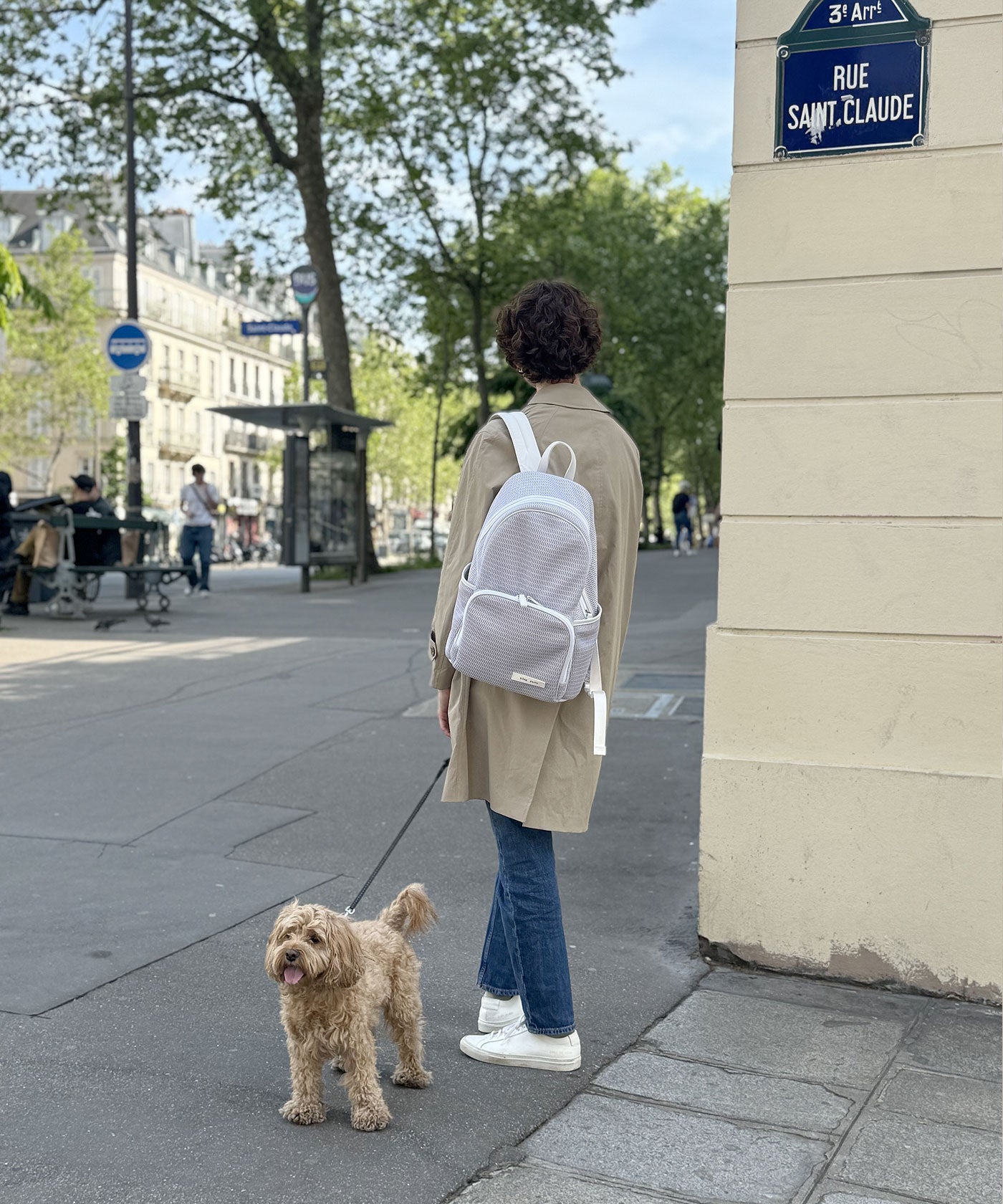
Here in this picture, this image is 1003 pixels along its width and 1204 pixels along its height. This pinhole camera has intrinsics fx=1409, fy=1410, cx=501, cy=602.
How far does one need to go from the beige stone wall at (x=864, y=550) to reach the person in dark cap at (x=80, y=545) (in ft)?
41.0

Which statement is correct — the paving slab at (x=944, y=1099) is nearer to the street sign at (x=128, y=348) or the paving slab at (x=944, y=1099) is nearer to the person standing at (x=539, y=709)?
the person standing at (x=539, y=709)

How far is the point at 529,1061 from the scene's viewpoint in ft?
12.4

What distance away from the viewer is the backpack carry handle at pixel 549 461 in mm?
3598

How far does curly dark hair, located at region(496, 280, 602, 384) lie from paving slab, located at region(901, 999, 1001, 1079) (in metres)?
2.15

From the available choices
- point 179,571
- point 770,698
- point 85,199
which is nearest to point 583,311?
point 770,698

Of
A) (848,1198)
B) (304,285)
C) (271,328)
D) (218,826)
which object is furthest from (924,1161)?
(304,285)

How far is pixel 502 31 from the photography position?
25594 mm

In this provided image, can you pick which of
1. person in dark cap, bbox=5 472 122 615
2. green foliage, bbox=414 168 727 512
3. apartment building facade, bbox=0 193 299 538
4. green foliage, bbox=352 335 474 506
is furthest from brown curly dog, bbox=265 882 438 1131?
apartment building facade, bbox=0 193 299 538

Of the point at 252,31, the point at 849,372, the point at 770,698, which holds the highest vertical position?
the point at 252,31

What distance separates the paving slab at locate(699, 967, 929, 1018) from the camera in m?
4.37

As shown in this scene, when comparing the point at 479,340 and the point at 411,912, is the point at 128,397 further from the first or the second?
the point at 411,912

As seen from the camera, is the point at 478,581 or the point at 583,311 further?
the point at 583,311

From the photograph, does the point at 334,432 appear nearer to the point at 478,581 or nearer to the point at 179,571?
the point at 179,571

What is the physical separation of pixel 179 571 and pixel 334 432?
5535 millimetres
